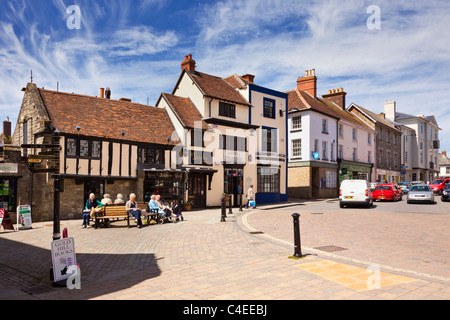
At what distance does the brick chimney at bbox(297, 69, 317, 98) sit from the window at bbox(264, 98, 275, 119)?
34.8 feet

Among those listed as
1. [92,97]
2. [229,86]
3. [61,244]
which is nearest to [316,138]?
[229,86]

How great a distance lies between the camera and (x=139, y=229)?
46.1 feet

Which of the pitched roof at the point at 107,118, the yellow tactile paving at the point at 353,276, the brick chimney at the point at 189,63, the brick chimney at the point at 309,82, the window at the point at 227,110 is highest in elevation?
the brick chimney at the point at 309,82

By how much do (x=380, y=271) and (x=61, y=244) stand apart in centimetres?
624

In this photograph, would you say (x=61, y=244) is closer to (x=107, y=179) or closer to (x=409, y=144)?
(x=107, y=179)

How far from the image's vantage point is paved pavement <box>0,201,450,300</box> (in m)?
5.84

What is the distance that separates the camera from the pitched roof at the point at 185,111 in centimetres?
2373

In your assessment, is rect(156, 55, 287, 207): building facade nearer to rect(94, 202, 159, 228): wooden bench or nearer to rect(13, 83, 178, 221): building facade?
rect(13, 83, 178, 221): building facade

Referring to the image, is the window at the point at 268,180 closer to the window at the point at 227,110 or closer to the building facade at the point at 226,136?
the building facade at the point at 226,136

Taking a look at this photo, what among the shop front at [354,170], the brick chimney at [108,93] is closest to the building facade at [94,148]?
the brick chimney at [108,93]

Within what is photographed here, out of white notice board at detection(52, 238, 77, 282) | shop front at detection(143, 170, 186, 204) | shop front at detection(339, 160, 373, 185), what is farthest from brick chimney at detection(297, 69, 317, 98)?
white notice board at detection(52, 238, 77, 282)

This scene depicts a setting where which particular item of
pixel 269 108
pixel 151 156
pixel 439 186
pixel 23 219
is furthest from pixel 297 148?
pixel 23 219

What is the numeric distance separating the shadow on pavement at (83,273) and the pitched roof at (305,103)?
27.0m

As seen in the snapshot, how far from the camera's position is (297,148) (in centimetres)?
3409
